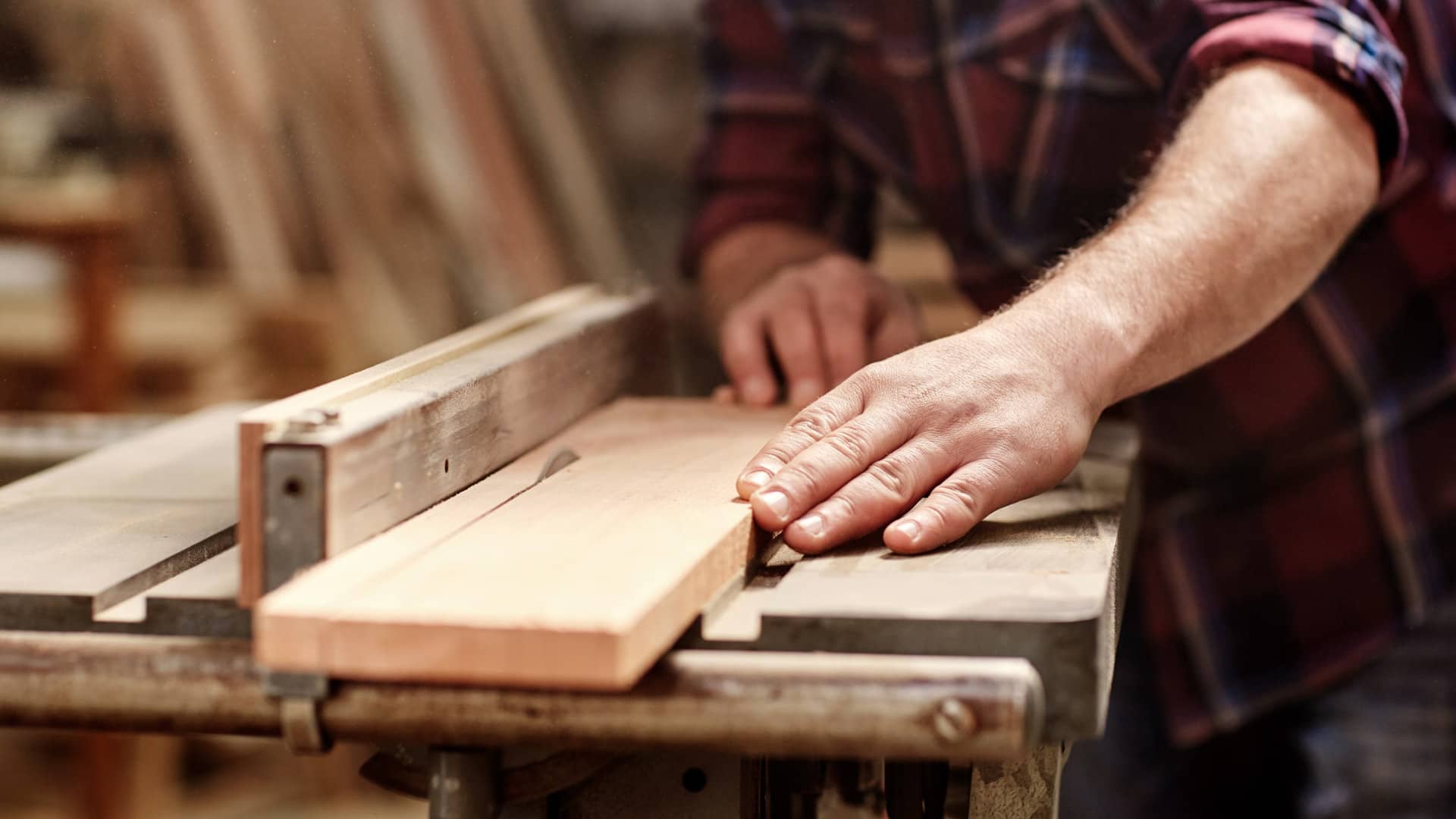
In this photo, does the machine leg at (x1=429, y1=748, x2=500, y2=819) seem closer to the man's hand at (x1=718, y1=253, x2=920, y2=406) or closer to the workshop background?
the man's hand at (x1=718, y1=253, x2=920, y2=406)

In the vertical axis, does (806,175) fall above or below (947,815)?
above

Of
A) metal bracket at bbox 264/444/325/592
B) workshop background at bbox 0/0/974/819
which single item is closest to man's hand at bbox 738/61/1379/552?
metal bracket at bbox 264/444/325/592

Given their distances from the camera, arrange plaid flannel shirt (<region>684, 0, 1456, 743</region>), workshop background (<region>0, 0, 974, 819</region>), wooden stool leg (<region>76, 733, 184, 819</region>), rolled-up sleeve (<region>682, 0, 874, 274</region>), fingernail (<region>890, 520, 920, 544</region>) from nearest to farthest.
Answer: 1. fingernail (<region>890, 520, 920, 544</region>)
2. plaid flannel shirt (<region>684, 0, 1456, 743</region>)
3. rolled-up sleeve (<region>682, 0, 874, 274</region>)
4. wooden stool leg (<region>76, 733, 184, 819</region>)
5. workshop background (<region>0, 0, 974, 819</region>)

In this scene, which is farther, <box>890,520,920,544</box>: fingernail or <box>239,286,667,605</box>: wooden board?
<box>890,520,920,544</box>: fingernail

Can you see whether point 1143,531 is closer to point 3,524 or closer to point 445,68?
point 3,524

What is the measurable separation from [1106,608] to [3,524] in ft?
2.39

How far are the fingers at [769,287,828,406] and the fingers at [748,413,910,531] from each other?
38cm

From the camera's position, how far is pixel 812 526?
89 cm

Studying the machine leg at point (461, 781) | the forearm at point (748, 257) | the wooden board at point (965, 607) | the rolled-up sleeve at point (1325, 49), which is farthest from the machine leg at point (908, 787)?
the forearm at point (748, 257)

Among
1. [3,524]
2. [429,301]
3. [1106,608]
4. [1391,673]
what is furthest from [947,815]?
[429,301]

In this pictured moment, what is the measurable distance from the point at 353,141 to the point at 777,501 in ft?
8.89

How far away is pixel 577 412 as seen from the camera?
1.26 metres

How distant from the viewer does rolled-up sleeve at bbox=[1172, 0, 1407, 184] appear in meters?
1.18

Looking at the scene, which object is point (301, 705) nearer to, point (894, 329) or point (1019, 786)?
point (1019, 786)
